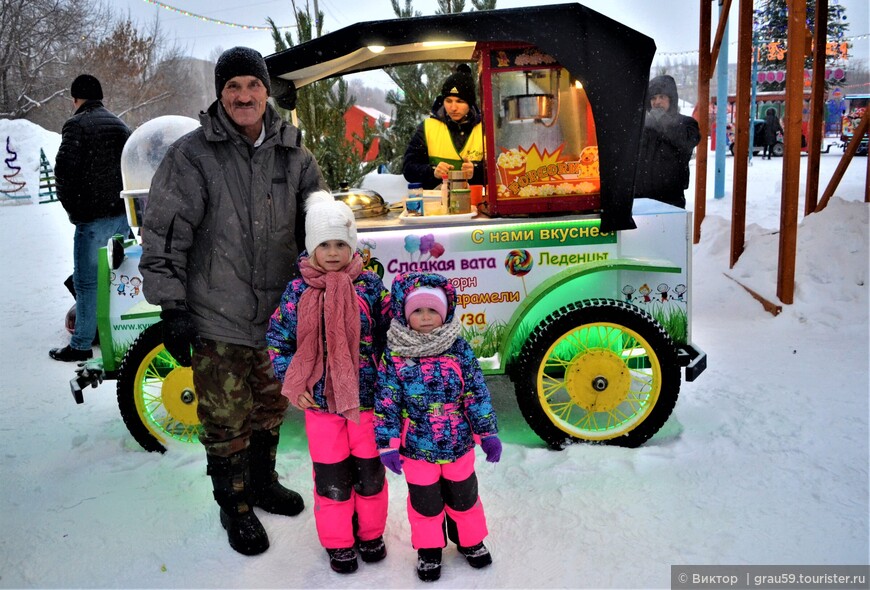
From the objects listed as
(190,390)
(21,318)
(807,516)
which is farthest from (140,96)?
(807,516)

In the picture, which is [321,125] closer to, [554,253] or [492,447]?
[554,253]

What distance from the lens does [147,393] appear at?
3941 mm

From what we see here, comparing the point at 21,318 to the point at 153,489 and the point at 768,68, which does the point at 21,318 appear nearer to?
the point at 153,489

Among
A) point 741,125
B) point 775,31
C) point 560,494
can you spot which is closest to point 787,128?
point 741,125

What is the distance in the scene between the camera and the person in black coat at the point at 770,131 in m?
21.8

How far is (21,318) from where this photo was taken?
752 cm

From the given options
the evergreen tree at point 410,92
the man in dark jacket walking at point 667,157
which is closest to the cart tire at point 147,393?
the man in dark jacket walking at point 667,157

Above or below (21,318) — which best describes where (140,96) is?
above

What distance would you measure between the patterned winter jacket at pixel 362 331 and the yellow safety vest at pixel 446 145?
2207 millimetres

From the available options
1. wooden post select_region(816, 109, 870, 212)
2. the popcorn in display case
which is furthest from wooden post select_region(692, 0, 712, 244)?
the popcorn in display case

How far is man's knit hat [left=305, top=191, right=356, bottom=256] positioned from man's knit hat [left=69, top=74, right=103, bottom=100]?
405cm

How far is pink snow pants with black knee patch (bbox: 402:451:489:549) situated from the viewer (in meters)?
2.73

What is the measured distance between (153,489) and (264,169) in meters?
1.83

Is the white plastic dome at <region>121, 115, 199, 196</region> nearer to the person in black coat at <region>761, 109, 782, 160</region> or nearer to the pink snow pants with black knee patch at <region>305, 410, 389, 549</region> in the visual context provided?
the pink snow pants with black knee patch at <region>305, 410, 389, 549</region>
